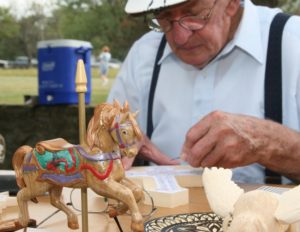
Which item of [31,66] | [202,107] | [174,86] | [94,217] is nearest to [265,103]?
[202,107]

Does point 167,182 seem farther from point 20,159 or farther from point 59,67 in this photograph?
point 59,67

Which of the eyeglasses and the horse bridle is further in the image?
the eyeglasses

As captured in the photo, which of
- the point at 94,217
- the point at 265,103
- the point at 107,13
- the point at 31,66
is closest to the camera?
the point at 94,217

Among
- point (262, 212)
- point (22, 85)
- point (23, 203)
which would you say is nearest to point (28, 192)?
point (23, 203)

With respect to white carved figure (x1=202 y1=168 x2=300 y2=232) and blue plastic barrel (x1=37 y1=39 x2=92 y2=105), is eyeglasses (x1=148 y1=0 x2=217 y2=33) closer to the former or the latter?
white carved figure (x1=202 y1=168 x2=300 y2=232)

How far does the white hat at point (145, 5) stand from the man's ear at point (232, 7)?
255 mm

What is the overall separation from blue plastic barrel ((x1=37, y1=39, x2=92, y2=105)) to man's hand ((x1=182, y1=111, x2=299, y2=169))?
2.17 m

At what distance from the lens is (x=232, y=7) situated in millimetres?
1421

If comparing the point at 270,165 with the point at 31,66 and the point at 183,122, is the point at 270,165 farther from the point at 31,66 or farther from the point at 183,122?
the point at 31,66

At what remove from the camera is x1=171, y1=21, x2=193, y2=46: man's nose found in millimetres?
1302

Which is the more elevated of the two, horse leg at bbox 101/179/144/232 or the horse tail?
the horse tail

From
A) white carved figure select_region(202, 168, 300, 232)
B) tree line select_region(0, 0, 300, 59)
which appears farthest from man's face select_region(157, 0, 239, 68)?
tree line select_region(0, 0, 300, 59)

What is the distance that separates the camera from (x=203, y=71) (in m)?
1.50

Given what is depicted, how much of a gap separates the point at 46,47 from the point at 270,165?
2.46 meters
